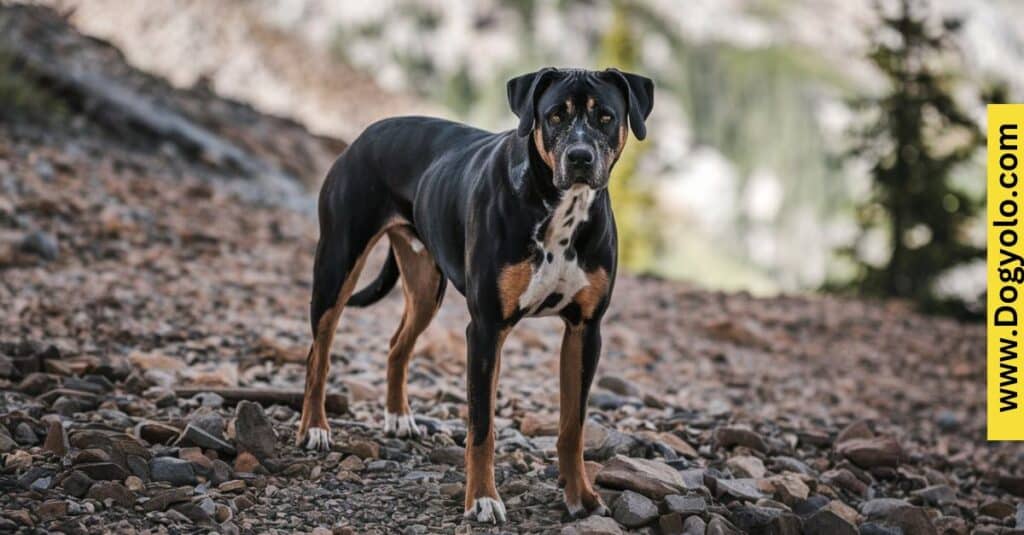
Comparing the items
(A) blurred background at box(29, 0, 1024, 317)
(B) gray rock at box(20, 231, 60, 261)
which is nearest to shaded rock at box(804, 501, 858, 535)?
(B) gray rock at box(20, 231, 60, 261)

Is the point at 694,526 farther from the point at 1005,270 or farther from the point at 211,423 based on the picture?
the point at 1005,270

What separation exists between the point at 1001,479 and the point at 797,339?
5.08 meters

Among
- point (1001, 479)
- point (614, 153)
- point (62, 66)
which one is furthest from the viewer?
point (62, 66)

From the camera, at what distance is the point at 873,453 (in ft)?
25.7

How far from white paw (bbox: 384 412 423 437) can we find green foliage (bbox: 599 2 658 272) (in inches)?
1279

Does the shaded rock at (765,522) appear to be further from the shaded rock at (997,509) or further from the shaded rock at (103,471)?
the shaded rock at (103,471)

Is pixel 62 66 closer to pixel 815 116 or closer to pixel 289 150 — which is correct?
pixel 289 150

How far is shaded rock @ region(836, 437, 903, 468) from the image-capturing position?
307 inches

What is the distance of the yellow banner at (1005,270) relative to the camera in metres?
9.46

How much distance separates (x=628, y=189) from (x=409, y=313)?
116 feet

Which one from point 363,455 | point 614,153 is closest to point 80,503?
point 363,455

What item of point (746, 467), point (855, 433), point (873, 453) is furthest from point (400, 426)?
point (855, 433)

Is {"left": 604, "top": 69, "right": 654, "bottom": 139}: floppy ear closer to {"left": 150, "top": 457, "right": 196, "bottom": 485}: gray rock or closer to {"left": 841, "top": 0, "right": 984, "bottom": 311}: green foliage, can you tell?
{"left": 150, "top": 457, "right": 196, "bottom": 485}: gray rock

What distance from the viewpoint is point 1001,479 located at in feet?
27.7
